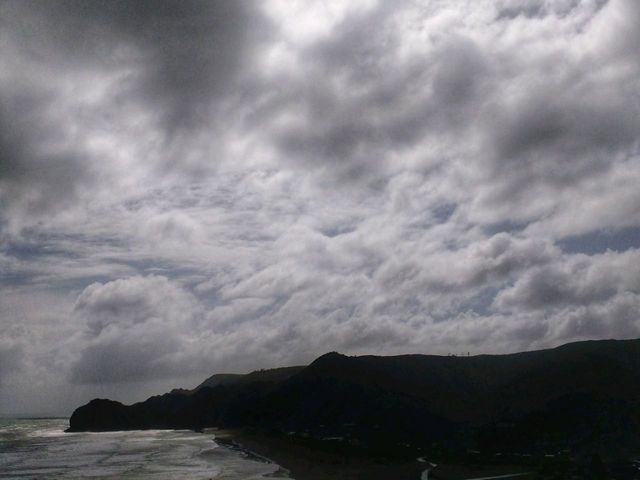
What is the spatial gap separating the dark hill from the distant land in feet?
0.90

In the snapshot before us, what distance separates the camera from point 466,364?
15712cm

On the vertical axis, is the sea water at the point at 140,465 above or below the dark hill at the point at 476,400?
below

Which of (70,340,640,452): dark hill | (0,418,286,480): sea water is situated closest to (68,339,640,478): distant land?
(70,340,640,452): dark hill

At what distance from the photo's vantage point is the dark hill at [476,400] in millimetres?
96625

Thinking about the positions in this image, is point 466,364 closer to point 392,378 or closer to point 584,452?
point 392,378

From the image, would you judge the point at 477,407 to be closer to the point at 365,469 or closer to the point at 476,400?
the point at 476,400

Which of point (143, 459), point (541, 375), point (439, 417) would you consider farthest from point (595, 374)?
point (143, 459)

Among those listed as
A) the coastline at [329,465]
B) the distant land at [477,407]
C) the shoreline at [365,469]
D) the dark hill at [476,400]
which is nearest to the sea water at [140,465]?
the coastline at [329,465]

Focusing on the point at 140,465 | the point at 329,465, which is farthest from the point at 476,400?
the point at 140,465

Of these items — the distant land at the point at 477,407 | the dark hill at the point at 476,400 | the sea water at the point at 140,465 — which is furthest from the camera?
the dark hill at the point at 476,400

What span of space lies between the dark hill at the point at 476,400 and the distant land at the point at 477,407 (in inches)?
10.8

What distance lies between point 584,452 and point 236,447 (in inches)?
2718

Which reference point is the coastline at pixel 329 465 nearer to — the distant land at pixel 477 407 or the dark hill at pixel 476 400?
the distant land at pixel 477 407

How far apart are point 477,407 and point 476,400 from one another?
13.9 ft
